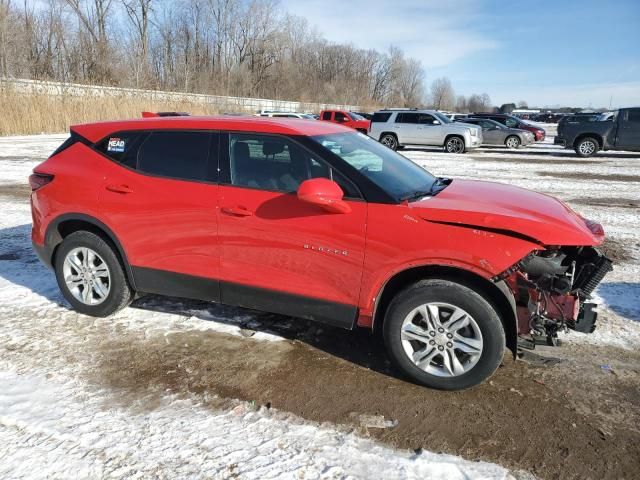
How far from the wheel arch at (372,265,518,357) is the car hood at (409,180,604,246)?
12.9 inches

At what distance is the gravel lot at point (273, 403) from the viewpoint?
2.55 m

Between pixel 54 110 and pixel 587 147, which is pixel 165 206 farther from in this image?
pixel 54 110

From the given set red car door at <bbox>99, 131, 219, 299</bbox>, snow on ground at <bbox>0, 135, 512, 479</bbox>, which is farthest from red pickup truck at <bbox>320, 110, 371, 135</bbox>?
snow on ground at <bbox>0, 135, 512, 479</bbox>

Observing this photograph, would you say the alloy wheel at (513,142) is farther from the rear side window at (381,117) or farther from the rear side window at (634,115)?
the rear side window at (381,117)

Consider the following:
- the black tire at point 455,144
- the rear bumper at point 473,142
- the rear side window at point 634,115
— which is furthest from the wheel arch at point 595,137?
the black tire at point 455,144

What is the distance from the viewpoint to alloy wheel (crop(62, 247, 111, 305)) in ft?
13.8

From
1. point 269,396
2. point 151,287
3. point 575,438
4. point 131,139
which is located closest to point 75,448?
point 269,396

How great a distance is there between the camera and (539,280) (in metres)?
3.13

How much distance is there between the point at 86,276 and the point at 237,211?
171 centimetres

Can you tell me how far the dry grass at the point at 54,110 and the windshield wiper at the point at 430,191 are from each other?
2726cm

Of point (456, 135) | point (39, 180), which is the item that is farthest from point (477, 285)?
point (456, 135)

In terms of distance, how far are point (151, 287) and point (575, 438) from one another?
3.26 m

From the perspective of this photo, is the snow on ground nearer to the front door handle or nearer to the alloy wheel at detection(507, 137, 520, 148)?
the front door handle

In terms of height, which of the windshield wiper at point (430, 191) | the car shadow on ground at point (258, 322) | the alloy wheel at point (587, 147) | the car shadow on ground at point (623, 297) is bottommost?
the car shadow on ground at point (258, 322)
